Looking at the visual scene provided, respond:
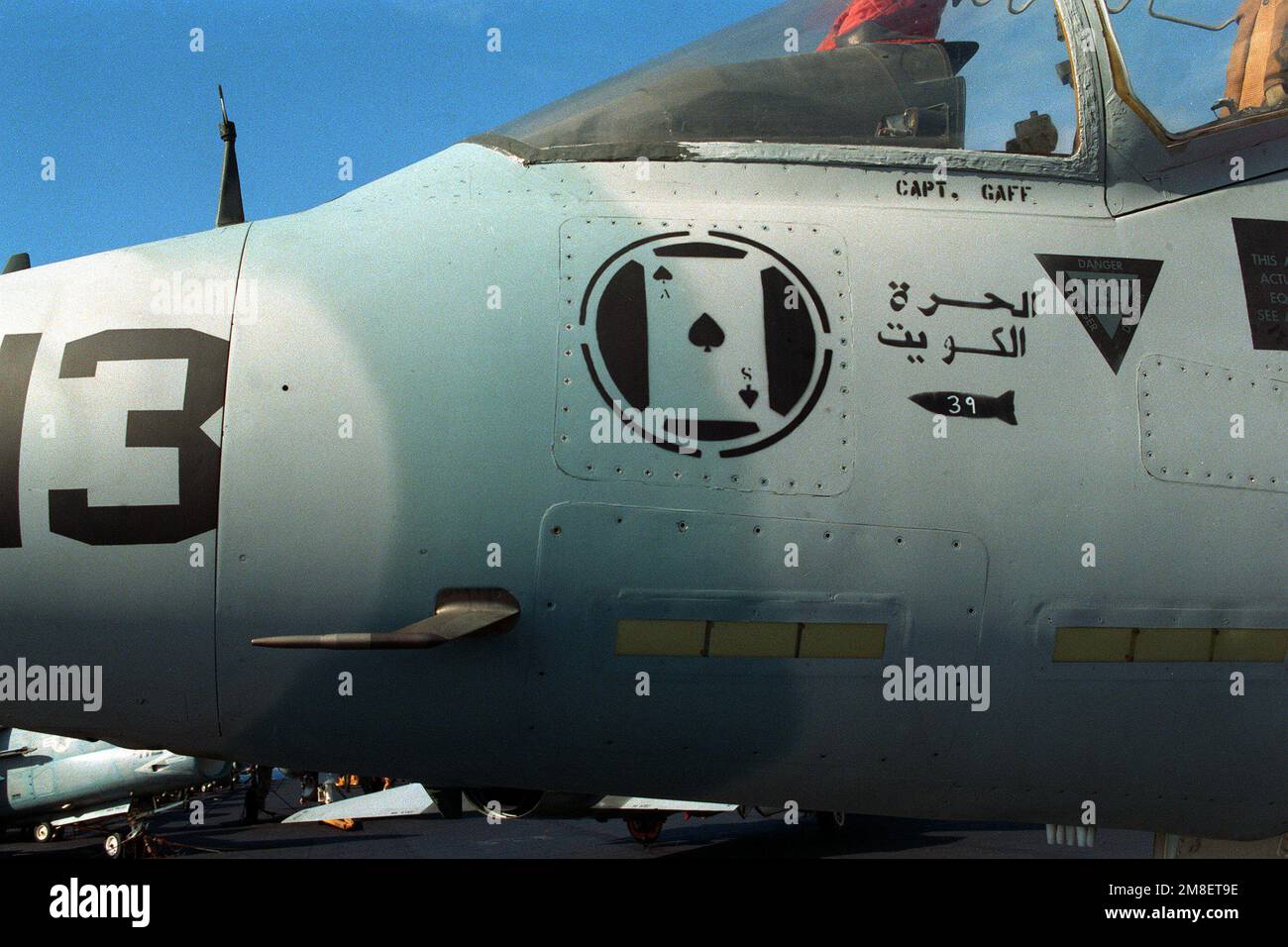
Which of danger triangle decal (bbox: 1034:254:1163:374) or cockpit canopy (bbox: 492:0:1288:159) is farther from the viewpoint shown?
cockpit canopy (bbox: 492:0:1288:159)

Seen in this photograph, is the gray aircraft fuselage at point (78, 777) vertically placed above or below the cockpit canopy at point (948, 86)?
below

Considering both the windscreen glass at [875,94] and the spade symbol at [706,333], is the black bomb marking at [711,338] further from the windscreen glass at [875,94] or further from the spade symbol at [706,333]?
the windscreen glass at [875,94]

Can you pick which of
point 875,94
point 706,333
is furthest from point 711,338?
point 875,94

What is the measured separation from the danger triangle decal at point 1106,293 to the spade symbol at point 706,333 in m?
0.95

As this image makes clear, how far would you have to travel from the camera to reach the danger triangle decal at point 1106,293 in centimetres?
316

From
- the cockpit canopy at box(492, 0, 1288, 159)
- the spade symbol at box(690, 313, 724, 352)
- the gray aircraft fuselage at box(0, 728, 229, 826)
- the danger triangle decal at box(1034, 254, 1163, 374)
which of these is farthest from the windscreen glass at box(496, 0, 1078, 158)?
the gray aircraft fuselage at box(0, 728, 229, 826)

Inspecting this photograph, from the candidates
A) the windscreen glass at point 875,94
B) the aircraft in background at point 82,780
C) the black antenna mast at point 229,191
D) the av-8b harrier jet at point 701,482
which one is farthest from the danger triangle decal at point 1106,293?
the aircraft in background at point 82,780

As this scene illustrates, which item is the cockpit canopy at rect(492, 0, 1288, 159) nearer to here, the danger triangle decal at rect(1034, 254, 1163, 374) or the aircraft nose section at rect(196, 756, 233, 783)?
the danger triangle decal at rect(1034, 254, 1163, 374)

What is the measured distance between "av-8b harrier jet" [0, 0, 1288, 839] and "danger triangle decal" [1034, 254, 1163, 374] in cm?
1

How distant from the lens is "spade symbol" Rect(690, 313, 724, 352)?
3.02 metres

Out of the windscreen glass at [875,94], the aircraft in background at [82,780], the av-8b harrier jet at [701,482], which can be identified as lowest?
the aircraft in background at [82,780]

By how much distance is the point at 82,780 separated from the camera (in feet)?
67.6

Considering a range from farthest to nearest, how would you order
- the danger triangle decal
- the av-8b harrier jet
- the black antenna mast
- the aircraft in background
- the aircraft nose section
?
the aircraft in background < the aircraft nose section < the black antenna mast < the danger triangle decal < the av-8b harrier jet

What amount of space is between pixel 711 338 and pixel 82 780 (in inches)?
851
